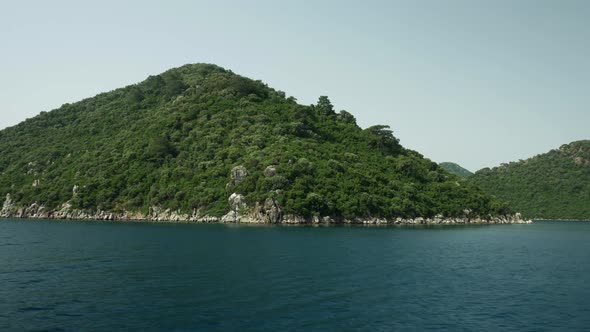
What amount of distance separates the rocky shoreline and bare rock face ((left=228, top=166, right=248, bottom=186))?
991cm

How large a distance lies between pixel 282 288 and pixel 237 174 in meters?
123


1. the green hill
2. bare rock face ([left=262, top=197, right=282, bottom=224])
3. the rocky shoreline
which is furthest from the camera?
the green hill

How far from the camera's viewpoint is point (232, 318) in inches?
1281

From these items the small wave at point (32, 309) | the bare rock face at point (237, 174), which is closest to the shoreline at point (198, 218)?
the bare rock face at point (237, 174)

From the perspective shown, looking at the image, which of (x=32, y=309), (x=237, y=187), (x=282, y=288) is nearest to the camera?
(x=32, y=309)

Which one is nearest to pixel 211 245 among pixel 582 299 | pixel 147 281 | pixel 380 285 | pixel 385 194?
pixel 147 281

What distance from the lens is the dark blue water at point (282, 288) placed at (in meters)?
32.6

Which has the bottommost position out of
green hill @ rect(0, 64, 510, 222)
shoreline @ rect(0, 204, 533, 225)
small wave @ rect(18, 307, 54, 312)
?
small wave @ rect(18, 307, 54, 312)

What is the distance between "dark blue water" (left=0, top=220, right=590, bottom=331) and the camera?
32.6 metres

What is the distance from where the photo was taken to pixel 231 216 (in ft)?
496

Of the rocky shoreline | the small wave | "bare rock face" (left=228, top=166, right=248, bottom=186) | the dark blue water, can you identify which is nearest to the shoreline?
the rocky shoreline

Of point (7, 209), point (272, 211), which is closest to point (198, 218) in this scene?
point (272, 211)

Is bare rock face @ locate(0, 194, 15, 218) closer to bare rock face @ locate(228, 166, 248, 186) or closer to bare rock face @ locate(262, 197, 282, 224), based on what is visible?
bare rock face @ locate(228, 166, 248, 186)

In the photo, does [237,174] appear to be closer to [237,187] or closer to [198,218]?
[237,187]
